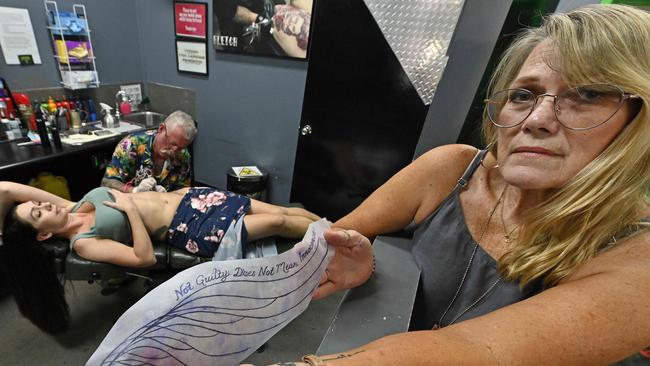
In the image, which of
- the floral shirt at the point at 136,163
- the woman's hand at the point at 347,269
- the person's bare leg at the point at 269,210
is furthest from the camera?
the floral shirt at the point at 136,163

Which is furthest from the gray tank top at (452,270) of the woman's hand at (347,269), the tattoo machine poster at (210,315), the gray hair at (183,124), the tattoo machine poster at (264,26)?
the tattoo machine poster at (264,26)

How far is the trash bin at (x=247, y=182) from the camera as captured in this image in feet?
9.07

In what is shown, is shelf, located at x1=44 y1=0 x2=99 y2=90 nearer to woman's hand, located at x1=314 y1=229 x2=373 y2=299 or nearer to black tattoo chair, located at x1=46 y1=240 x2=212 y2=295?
black tattoo chair, located at x1=46 y1=240 x2=212 y2=295

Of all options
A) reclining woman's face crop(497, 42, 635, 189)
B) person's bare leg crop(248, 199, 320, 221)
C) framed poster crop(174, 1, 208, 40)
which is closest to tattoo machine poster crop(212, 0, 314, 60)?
framed poster crop(174, 1, 208, 40)

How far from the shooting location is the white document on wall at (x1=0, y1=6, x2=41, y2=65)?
2.10 meters

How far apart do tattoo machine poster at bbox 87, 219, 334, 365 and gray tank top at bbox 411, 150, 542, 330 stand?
41cm

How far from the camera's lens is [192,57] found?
292 centimetres

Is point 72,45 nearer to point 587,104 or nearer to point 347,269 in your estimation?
point 347,269

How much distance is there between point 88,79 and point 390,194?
3.16 metres

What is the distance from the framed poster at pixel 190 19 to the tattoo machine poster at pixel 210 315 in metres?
3.00

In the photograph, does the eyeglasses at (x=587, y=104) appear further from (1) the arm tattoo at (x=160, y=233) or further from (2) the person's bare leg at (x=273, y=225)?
(1) the arm tattoo at (x=160, y=233)

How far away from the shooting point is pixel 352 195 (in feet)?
8.17

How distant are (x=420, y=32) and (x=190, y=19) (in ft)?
7.65

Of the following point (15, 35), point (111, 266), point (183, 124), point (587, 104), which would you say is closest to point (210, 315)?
point (587, 104)
